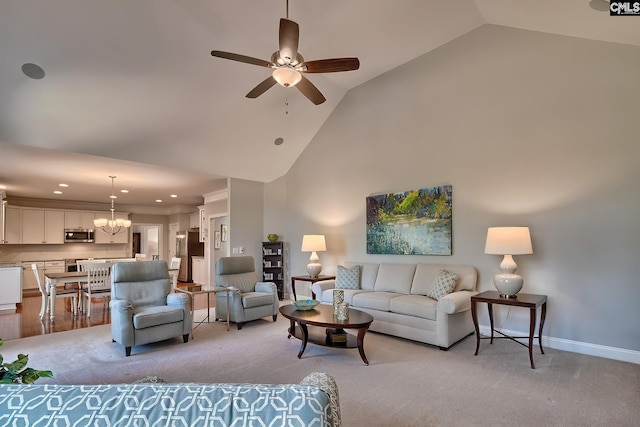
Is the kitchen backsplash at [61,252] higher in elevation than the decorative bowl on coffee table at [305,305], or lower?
higher

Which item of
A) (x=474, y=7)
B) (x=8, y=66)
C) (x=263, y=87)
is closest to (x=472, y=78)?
(x=474, y=7)

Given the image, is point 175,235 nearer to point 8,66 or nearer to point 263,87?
point 8,66

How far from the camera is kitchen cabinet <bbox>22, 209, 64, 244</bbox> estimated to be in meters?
8.56

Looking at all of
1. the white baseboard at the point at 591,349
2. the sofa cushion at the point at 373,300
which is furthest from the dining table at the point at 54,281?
the white baseboard at the point at 591,349

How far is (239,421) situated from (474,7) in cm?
482

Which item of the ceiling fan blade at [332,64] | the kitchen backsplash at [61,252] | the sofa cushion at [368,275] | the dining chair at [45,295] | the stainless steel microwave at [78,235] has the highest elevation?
the ceiling fan blade at [332,64]

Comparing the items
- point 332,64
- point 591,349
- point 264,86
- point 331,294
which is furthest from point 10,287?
point 591,349

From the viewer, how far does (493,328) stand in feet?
14.0

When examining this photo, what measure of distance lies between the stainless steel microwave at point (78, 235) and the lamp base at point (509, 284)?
1029 cm

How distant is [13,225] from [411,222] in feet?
31.3

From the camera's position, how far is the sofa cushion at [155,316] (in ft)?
12.4

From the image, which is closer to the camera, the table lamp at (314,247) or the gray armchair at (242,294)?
the gray armchair at (242,294)

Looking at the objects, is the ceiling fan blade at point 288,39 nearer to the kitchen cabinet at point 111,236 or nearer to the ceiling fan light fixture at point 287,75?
the ceiling fan light fixture at point 287,75

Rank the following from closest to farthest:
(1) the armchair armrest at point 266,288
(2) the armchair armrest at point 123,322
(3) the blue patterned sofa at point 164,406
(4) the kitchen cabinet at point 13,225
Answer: (3) the blue patterned sofa at point 164,406 < (2) the armchair armrest at point 123,322 < (1) the armchair armrest at point 266,288 < (4) the kitchen cabinet at point 13,225
